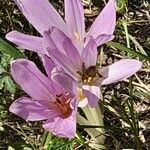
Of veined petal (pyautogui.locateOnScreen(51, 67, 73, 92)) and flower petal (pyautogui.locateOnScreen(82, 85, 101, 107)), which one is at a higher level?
veined petal (pyautogui.locateOnScreen(51, 67, 73, 92))

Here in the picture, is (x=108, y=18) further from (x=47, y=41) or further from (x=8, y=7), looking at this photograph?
(x=8, y=7)

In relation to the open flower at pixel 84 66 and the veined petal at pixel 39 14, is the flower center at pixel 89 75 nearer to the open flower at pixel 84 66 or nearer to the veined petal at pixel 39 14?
the open flower at pixel 84 66

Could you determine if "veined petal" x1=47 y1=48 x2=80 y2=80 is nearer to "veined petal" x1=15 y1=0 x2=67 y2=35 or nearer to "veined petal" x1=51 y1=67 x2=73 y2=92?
"veined petal" x1=51 y1=67 x2=73 y2=92

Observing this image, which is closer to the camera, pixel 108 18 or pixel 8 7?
pixel 108 18

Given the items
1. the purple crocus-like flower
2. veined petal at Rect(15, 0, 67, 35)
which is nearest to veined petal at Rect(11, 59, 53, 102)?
the purple crocus-like flower

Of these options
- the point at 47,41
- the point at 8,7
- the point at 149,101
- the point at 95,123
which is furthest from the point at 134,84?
the point at 47,41

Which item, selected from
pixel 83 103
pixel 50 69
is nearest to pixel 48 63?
pixel 50 69

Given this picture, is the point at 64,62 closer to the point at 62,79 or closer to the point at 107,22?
the point at 62,79

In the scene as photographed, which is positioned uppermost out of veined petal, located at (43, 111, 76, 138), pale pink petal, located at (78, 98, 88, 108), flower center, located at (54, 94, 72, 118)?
pale pink petal, located at (78, 98, 88, 108)
